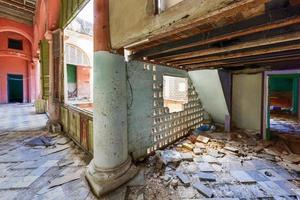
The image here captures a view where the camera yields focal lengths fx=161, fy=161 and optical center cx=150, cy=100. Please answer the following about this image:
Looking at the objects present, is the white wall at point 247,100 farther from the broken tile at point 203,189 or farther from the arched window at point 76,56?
the arched window at point 76,56

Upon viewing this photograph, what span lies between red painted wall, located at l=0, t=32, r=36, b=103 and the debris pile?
13559 mm

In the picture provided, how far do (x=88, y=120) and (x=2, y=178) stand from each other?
1.39 m

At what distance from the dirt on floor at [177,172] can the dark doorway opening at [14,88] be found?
443 inches

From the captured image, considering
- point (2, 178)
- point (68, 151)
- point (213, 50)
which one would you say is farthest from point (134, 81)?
point (2, 178)

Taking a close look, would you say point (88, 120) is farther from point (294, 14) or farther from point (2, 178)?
point (294, 14)

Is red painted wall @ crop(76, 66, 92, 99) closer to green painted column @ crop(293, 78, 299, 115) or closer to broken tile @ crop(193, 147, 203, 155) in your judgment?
broken tile @ crop(193, 147, 203, 155)

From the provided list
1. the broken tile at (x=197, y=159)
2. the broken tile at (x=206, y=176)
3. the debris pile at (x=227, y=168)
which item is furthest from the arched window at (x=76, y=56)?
the broken tile at (x=206, y=176)

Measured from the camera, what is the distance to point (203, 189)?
1.99 metres

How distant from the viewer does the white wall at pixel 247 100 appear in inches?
159

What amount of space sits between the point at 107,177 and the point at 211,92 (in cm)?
320

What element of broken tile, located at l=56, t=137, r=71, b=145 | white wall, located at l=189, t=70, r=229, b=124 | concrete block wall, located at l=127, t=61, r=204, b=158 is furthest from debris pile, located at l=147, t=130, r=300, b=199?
broken tile, located at l=56, t=137, r=71, b=145

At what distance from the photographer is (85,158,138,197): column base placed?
6.34 feet

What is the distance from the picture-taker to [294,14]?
1.00 m

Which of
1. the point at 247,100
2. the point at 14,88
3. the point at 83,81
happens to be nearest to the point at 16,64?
the point at 14,88
